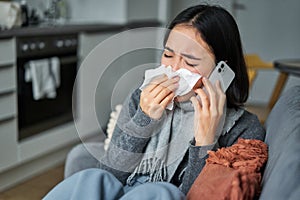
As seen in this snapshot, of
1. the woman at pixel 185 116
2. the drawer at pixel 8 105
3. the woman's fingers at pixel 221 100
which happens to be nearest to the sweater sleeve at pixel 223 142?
the woman at pixel 185 116

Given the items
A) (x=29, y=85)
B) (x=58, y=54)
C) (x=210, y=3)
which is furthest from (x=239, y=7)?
(x=210, y=3)

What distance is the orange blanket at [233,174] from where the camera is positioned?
94 centimetres

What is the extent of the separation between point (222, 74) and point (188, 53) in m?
0.11

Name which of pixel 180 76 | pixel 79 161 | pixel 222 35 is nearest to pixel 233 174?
pixel 180 76

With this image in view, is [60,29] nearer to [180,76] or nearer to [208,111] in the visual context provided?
[180,76]

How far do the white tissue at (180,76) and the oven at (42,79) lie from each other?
157 centimetres

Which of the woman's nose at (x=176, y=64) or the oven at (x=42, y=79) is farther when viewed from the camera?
the oven at (x=42, y=79)

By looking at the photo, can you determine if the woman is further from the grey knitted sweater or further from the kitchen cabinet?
the kitchen cabinet

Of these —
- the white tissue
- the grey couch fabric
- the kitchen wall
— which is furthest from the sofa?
the kitchen wall

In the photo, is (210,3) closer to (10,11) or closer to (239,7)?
(10,11)

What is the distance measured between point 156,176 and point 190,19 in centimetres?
46

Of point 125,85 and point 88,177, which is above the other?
point 125,85

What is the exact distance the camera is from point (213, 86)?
3.92 feet

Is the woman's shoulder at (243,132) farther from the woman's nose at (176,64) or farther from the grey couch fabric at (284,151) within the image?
the woman's nose at (176,64)
